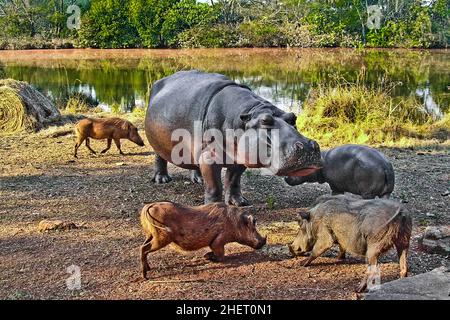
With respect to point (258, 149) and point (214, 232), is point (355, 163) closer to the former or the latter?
point (258, 149)

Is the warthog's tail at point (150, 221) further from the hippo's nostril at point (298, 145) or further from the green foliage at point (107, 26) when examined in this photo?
the green foliage at point (107, 26)

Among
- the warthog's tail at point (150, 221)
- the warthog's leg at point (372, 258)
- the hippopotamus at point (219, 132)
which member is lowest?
the warthog's leg at point (372, 258)

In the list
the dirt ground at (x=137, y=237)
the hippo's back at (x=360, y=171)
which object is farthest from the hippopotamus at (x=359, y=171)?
the dirt ground at (x=137, y=237)

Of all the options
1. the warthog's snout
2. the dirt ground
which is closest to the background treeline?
the dirt ground

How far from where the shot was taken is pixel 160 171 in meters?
6.31

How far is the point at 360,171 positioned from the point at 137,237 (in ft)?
6.46

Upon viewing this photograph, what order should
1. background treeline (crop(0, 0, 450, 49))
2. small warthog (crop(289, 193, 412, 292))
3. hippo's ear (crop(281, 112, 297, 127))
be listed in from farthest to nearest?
background treeline (crop(0, 0, 450, 49))
hippo's ear (crop(281, 112, 297, 127))
small warthog (crop(289, 193, 412, 292))

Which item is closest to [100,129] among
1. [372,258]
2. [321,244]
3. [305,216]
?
[305,216]

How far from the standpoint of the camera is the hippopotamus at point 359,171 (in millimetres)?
4676

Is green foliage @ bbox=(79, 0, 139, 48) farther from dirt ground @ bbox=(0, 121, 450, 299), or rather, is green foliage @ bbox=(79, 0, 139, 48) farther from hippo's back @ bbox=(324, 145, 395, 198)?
hippo's back @ bbox=(324, 145, 395, 198)

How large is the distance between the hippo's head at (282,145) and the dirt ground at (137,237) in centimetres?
67

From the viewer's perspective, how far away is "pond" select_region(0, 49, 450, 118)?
612 inches

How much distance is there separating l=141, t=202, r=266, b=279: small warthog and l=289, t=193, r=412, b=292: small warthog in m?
0.36
